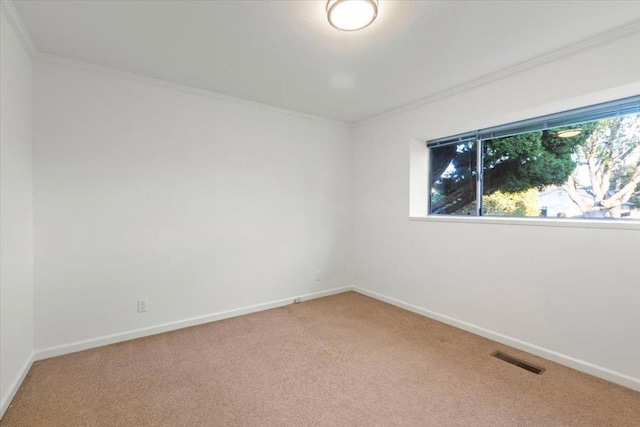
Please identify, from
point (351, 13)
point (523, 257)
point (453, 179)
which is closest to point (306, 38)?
point (351, 13)

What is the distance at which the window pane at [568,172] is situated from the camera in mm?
2301

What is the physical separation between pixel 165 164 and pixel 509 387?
3356 millimetres

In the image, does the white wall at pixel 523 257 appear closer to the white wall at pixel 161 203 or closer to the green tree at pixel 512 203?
the green tree at pixel 512 203

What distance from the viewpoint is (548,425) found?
5.58 ft

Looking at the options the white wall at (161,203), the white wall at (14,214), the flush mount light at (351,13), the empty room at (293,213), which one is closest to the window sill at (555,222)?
the empty room at (293,213)

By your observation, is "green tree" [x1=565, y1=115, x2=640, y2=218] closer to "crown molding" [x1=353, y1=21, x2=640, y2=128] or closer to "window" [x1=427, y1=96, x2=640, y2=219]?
"window" [x1=427, y1=96, x2=640, y2=219]

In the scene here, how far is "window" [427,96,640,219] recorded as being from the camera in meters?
2.31

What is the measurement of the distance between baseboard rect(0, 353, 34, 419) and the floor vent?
338 cm

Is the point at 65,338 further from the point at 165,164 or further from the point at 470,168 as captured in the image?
the point at 470,168

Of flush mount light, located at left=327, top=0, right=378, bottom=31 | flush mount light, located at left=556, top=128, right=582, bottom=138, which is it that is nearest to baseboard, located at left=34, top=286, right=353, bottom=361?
flush mount light, located at left=327, top=0, right=378, bottom=31

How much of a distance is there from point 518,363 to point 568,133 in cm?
198

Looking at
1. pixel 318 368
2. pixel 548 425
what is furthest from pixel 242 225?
pixel 548 425

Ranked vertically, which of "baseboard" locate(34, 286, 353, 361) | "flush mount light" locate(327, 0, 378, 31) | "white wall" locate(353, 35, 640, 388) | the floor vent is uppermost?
"flush mount light" locate(327, 0, 378, 31)

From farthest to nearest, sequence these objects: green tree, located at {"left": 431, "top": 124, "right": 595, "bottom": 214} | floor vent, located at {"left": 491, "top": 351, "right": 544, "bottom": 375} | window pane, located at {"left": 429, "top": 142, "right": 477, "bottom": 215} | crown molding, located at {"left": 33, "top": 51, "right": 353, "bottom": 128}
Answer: window pane, located at {"left": 429, "top": 142, "right": 477, "bottom": 215} < green tree, located at {"left": 431, "top": 124, "right": 595, "bottom": 214} < crown molding, located at {"left": 33, "top": 51, "right": 353, "bottom": 128} < floor vent, located at {"left": 491, "top": 351, "right": 544, "bottom": 375}
